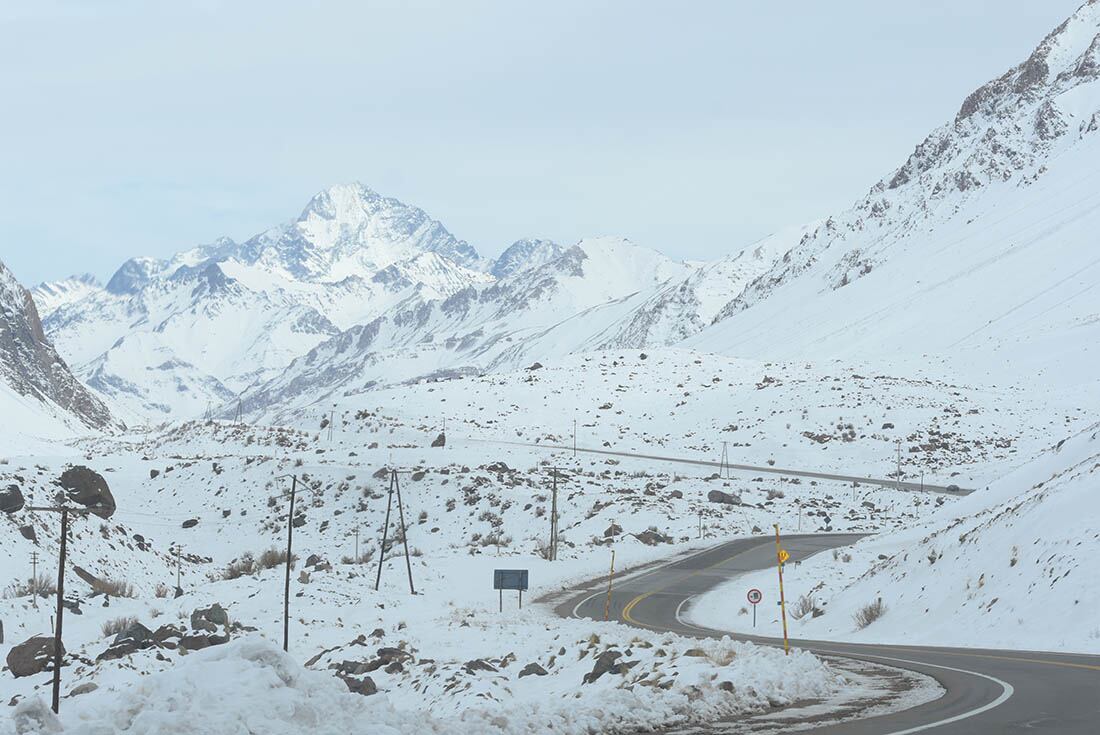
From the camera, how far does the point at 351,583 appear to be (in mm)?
41500

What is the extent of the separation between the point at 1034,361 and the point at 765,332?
7908 centimetres

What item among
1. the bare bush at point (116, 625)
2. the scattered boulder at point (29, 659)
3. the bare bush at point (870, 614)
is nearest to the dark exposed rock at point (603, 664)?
the bare bush at point (870, 614)

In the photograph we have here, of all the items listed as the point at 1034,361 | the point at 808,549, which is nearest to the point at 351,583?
the point at 808,549

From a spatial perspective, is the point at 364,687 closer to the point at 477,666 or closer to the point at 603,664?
the point at 477,666

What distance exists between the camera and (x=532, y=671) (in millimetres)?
21844

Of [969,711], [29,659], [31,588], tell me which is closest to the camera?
[969,711]

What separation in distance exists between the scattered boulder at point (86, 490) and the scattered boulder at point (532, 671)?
3181 cm

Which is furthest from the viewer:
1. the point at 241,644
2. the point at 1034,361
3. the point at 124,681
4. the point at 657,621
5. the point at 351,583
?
the point at 1034,361

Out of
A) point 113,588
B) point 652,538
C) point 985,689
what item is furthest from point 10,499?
point 985,689

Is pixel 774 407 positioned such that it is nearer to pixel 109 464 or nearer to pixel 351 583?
pixel 109 464

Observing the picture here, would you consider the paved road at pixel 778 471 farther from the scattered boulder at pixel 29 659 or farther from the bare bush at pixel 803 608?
the scattered boulder at pixel 29 659

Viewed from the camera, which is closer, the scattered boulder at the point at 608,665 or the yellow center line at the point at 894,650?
the yellow center line at the point at 894,650

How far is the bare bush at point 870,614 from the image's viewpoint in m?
31.5

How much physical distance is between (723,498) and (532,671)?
2028 inches
